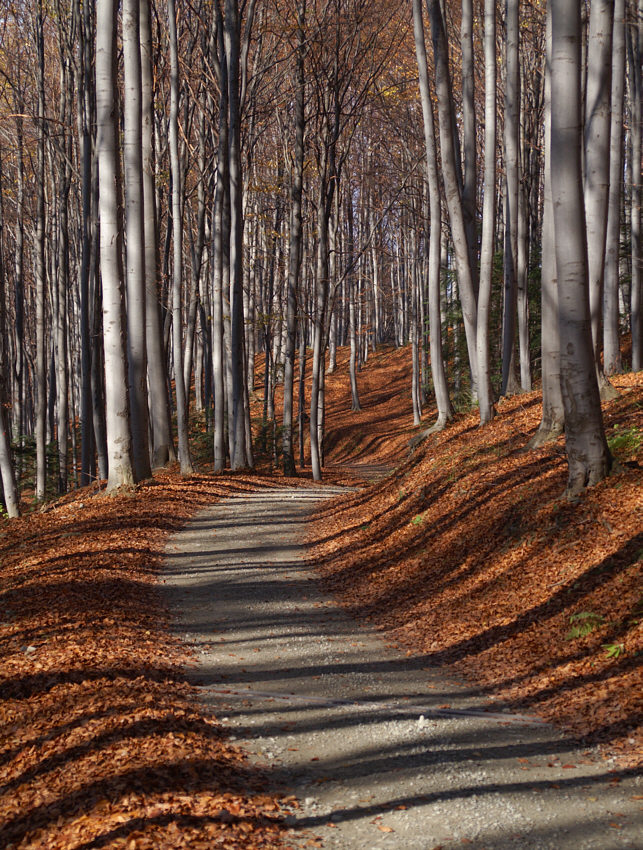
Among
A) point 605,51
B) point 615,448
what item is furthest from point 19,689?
point 605,51

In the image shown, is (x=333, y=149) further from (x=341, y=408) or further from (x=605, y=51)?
(x=341, y=408)

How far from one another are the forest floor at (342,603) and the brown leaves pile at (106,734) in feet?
0.04

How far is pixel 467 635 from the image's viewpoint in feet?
22.5

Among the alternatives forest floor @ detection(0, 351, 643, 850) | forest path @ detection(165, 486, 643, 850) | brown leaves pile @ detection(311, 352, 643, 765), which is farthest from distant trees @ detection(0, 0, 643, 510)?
forest path @ detection(165, 486, 643, 850)

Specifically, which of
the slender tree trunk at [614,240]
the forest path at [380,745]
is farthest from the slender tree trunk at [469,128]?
the forest path at [380,745]

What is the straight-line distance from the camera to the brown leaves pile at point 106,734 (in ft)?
11.3

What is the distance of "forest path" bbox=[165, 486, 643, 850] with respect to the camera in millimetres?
3617

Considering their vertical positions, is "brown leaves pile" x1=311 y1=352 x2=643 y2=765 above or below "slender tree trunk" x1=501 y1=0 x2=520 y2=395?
below

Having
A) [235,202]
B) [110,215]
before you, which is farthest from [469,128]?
[110,215]

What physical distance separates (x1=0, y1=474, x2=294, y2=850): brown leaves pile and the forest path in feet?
0.89

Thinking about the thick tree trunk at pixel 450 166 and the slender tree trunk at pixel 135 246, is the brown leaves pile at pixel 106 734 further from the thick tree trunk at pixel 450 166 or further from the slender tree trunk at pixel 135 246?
the thick tree trunk at pixel 450 166

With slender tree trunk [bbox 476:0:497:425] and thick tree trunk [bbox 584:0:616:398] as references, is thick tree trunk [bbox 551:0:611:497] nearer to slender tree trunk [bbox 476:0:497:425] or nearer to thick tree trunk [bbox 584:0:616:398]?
thick tree trunk [bbox 584:0:616:398]

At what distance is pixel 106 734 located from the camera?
14.4 ft

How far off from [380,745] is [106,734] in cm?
162
